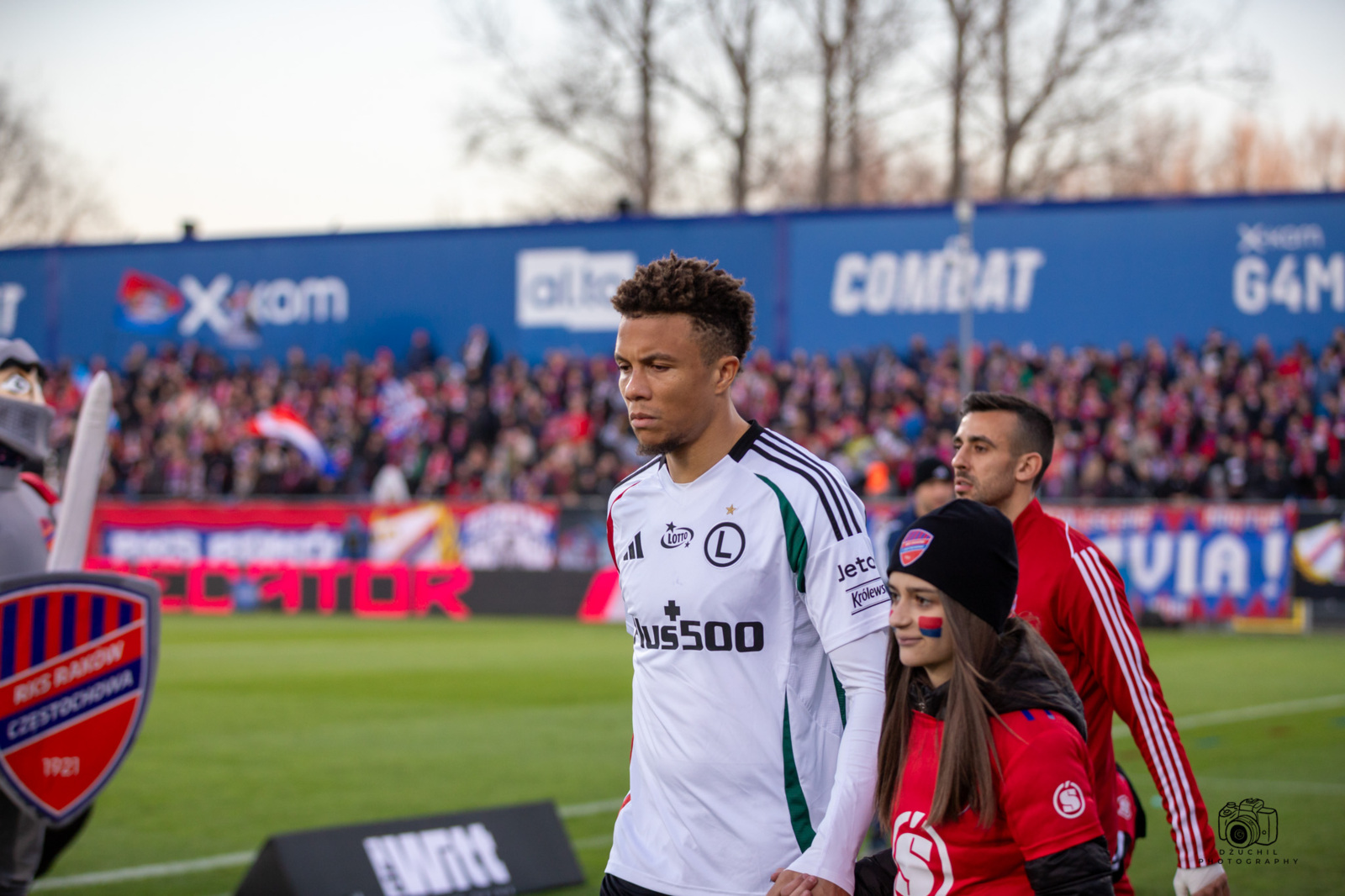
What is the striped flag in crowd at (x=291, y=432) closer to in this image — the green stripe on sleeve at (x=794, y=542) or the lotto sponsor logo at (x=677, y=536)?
the lotto sponsor logo at (x=677, y=536)

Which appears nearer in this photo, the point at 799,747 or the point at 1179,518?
the point at 799,747

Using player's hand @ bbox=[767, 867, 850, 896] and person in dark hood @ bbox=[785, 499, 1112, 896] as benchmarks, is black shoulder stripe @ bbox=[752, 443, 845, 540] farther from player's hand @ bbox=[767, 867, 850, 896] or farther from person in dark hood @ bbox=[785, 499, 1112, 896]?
player's hand @ bbox=[767, 867, 850, 896]

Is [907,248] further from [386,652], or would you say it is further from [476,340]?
[386,652]

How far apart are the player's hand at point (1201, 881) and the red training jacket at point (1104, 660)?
3 centimetres

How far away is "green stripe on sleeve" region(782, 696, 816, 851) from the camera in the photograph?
3.36 metres

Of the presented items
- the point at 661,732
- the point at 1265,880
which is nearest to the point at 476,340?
the point at 1265,880

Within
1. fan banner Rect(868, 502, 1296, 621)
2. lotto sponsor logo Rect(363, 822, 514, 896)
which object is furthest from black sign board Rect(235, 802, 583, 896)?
fan banner Rect(868, 502, 1296, 621)

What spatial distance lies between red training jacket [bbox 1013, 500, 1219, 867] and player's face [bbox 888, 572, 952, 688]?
1079 mm

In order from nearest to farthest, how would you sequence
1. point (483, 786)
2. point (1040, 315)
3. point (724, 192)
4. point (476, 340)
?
point (483, 786), point (1040, 315), point (476, 340), point (724, 192)

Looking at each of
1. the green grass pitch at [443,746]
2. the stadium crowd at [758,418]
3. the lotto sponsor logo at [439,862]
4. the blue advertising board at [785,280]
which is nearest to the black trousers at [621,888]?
the lotto sponsor logo at [439,862]

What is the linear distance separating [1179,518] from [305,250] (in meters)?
24.4

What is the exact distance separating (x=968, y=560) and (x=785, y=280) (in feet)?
98.4

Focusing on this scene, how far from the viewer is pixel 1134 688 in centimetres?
418

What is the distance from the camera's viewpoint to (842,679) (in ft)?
10.9
